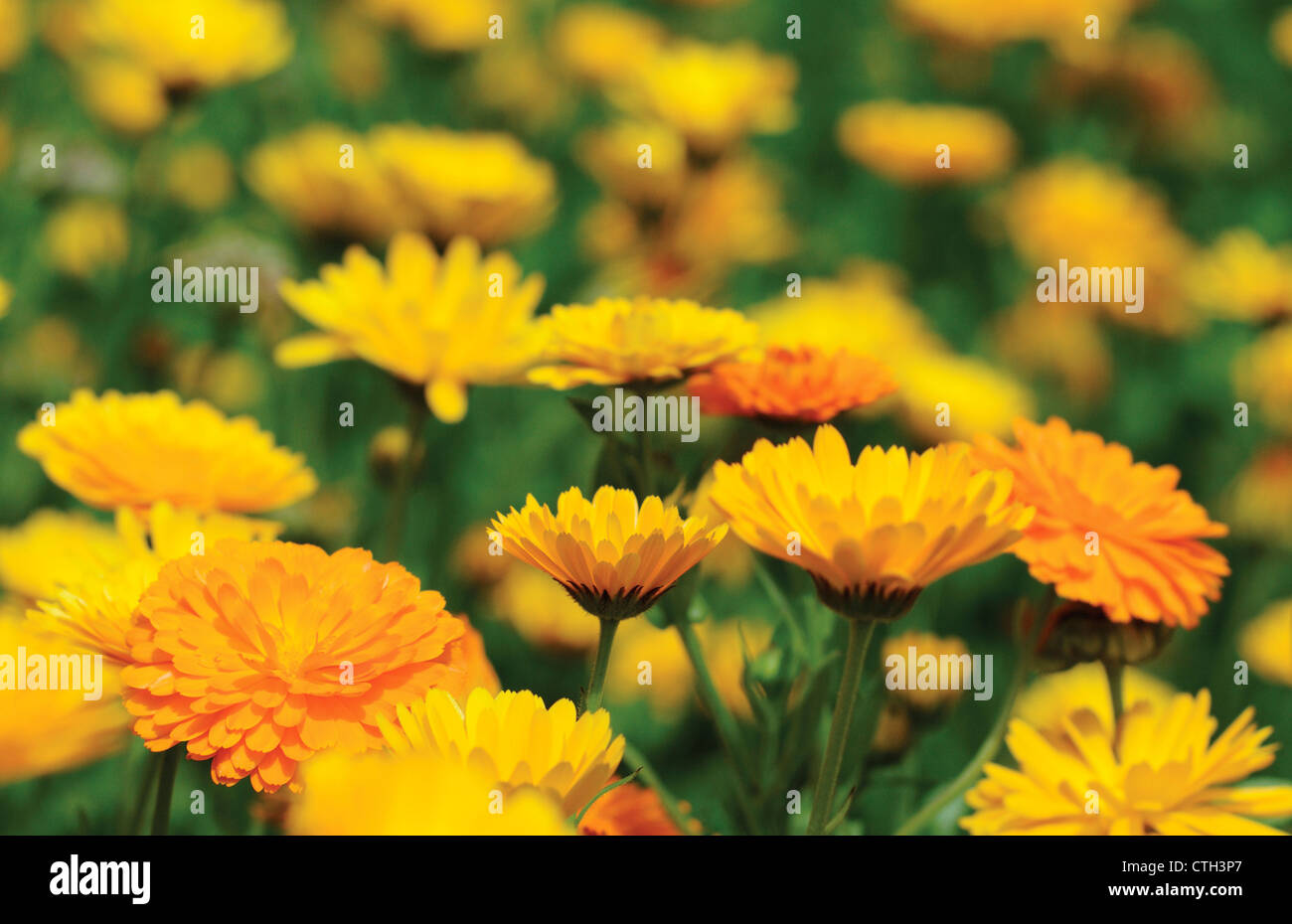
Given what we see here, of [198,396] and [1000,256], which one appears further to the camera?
[1000,256]

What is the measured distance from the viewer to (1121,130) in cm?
285

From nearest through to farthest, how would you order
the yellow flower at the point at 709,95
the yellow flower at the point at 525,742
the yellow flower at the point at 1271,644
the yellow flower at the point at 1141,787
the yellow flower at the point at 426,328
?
the yellow flower at the point at 525,742, the yellow flower at the point at 1141,787, the yellow flower at the point at 426,328, the yellow flower at the point at 1271,644, the yellow flower at the point at 709,95

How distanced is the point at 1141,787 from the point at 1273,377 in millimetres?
1312

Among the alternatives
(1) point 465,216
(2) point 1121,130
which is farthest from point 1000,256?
(1) point 465,216

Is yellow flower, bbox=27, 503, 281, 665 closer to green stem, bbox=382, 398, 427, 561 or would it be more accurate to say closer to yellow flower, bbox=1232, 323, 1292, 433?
green stem, bbox=382, 398, 427, 561

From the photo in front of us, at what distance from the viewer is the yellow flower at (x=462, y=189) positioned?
5.10 ft

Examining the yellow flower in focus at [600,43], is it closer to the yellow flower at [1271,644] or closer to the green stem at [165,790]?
the yellow flower at [1271,644]

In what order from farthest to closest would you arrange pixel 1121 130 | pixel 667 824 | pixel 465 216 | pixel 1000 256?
1. pixel 1121 130
2. pixel 1000 256
3. pixel 465 216
4. pixel 667 824

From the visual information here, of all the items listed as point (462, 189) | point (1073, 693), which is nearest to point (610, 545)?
point (1073, 693)

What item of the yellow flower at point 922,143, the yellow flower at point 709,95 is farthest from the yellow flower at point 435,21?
the yellow flower at point 922,143

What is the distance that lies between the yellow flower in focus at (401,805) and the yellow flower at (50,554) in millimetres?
354
